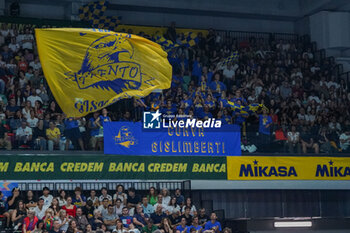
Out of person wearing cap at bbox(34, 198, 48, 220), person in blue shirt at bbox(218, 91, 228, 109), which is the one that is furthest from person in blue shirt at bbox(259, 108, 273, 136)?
person wearing cap at bbox(34, 198, 48, 220)

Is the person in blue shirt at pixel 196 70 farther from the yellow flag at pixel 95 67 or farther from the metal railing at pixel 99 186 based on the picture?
the yellow flag at pixel 95 67

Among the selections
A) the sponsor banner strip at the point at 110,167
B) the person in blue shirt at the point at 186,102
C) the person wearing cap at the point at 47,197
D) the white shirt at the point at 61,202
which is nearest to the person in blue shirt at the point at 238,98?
the person in blue shirt at the point at 186,102

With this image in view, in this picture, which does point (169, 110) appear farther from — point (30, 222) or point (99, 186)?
point (30, 222)

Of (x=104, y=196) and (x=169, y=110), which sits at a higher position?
(x=169, y=110)

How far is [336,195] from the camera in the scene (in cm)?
3234

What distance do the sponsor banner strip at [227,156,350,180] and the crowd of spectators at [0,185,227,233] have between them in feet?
10.2

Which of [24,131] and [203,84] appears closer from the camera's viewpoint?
[24,131]

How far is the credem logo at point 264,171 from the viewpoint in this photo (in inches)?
1172

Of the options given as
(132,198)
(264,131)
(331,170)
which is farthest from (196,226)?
(331,170)

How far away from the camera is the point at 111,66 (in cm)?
2350

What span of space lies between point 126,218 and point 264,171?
708cm

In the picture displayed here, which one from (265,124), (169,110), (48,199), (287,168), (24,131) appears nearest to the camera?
(48,199)

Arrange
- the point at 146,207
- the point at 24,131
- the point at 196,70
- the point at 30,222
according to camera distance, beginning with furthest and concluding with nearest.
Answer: the point at 196,70 < the point at 24,131 < the point at 146,207 < the point at 30,222

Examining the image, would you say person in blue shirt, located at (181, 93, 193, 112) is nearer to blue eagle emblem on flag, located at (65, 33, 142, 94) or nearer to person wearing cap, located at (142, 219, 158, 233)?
person wearing cap, located at (142, 219, 158, 233)
